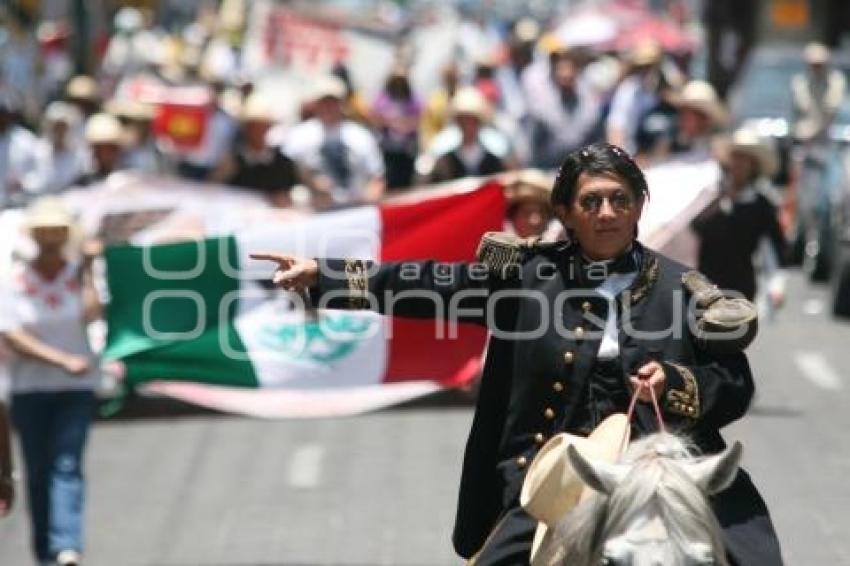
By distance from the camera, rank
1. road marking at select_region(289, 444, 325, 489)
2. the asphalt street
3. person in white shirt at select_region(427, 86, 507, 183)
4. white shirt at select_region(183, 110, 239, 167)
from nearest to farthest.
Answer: the asphalt street
road marking at select_region(289, 444, 325, 489)
person in white shirt at select_region(427, 86, 507, 183)
white shirt at select_region(183, 110, 239, 167)

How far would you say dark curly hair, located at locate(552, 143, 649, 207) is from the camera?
21.7ft

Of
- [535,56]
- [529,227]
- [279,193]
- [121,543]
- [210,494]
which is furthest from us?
[535,56]

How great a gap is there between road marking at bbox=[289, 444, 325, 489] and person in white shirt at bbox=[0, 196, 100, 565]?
2.85 metres

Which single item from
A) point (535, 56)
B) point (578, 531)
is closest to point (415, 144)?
point (535, 56)

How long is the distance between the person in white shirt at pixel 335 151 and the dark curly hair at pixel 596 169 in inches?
484

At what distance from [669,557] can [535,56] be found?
23.6 meters

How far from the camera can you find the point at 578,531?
6082 millimetres

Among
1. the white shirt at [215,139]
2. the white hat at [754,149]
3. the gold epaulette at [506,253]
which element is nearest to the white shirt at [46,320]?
the white hat at [754,149]

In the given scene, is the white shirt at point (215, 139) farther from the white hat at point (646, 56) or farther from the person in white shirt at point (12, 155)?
the white hat at point (646, 56)

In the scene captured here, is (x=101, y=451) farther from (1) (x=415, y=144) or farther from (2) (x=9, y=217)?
(1) (x=415, y=144)

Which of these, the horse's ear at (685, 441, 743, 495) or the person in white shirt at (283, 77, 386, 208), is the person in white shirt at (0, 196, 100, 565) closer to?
the horse's ear at (685, 441, 743, 495)

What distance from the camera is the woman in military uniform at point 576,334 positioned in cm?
655

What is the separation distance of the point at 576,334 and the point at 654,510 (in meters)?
0.89

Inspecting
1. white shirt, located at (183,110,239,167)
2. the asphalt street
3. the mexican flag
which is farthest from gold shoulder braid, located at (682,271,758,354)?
white shirt, located at (183,110,239,167)
